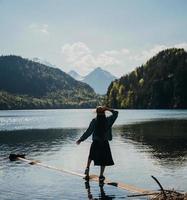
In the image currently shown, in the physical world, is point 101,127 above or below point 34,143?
above

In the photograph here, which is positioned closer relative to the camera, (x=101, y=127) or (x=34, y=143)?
(x=101, y=127)

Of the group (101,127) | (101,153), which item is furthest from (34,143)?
(101,127)

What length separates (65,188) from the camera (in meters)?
18.9

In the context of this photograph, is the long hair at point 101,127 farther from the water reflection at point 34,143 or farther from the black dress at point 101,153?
the water reflection at point 34,143

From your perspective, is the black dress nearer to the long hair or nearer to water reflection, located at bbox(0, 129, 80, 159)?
the long hair

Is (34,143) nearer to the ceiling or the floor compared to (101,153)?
nearer to the floor

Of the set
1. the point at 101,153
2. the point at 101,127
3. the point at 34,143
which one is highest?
the point at 101,127

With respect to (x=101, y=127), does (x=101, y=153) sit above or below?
below

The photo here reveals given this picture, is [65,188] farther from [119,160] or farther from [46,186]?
[119,160]

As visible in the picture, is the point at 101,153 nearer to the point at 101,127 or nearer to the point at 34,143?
the point at 101,127

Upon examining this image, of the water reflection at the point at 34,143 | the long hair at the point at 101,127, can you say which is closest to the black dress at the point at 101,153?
the long hair at the point at 101,127

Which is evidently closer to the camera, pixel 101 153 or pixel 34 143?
pixel 101 153

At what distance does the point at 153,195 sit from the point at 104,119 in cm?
503

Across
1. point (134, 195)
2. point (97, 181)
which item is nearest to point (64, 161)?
point (97, 181)
